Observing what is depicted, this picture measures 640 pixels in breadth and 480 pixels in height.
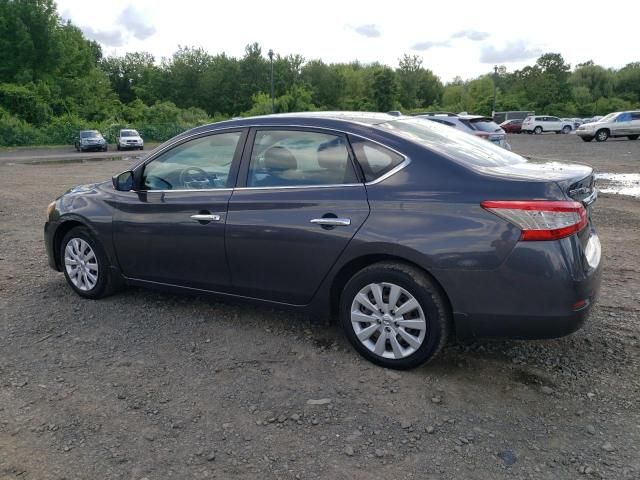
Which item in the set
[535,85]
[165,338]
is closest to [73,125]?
[165,338]

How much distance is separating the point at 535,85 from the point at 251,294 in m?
82.8

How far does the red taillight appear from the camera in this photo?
314 centimetres

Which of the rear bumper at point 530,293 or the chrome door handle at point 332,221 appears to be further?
the chrome door handle at point 332,221

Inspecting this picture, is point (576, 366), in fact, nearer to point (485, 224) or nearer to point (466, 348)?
point (466, 348)

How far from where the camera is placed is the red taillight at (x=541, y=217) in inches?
124

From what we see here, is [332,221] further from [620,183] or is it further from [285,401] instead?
[620,183]

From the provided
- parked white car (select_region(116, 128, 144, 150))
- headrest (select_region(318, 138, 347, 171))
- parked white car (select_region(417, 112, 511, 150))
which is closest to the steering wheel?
headrest (select_region(318, 138, 347, 171))

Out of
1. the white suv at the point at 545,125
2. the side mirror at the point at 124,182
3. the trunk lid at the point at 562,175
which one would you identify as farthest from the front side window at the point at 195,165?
the white suv at the point at 545,125

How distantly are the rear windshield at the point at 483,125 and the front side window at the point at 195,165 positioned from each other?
37.3 feet

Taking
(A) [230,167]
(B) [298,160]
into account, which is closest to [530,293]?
(B) [298,160]

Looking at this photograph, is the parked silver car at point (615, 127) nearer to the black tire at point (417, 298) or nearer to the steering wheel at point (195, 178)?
the steering wheel at point (195, 178)

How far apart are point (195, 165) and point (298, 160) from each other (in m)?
0.98

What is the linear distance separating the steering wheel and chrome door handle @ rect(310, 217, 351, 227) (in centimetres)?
108

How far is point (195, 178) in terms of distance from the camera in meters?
4.45
